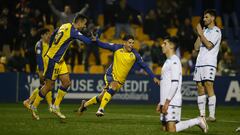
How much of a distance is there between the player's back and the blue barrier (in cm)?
861

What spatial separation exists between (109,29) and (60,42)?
1338 centimetres

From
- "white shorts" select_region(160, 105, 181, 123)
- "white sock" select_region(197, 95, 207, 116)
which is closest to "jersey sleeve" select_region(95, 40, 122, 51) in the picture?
"white sock" select_region(197, 95, 207, 116)

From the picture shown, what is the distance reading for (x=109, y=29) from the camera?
28.7m

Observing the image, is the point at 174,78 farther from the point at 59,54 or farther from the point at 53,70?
the point at 53,70

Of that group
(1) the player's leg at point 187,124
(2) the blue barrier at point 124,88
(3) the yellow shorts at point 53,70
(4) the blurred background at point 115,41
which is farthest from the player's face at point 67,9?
(1) the player's leg at point 187,124

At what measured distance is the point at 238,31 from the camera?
97.3 feet

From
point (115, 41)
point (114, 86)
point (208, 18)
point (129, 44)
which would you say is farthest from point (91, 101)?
point (115, 41)

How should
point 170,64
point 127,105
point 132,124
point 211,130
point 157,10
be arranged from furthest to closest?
1. point 157,10
2. point 127,105
3. point 132,124
4. point 211,130
5. point 170,64

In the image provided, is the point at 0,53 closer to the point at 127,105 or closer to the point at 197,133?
the point at 127,105

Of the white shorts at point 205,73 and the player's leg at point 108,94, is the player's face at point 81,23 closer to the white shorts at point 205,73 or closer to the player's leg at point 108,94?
the player's leg at point 108,94

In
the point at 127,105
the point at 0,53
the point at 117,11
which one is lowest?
the point at 127,105

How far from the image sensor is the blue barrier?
24078 mm

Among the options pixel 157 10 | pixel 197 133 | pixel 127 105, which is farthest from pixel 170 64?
pixel 157 10

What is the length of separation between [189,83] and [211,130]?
10855 mm
